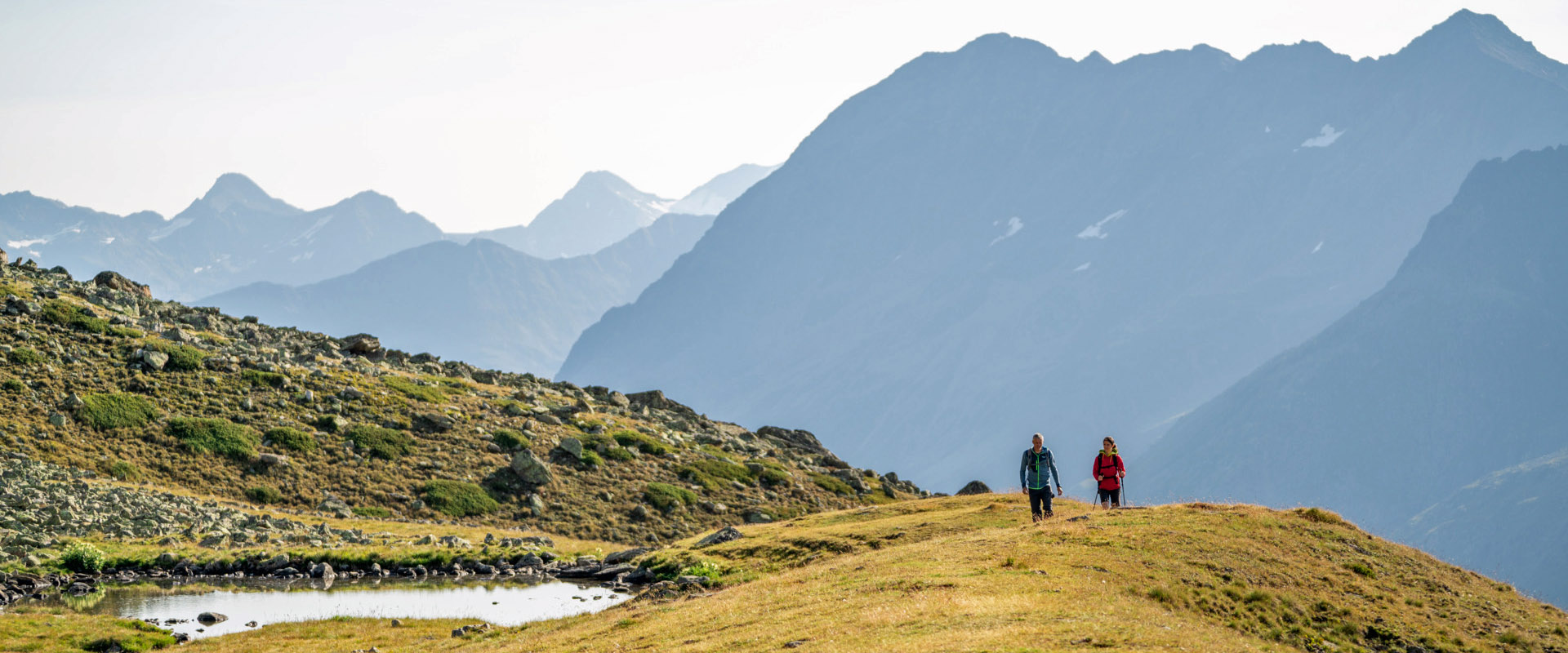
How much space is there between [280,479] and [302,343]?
Result: 121 feet

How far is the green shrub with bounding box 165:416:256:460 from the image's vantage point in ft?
247

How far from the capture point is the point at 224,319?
364 feet

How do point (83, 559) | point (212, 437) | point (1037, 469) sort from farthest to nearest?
point (212, 437) → point (83, 559) → point (1037, 469)

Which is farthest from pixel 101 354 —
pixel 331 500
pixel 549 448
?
pixel 549 448

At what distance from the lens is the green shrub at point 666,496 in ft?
286

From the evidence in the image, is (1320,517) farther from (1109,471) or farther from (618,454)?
(618,454)

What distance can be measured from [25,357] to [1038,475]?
70485 mm

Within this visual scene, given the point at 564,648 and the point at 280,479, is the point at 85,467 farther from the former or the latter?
the point at 564,648

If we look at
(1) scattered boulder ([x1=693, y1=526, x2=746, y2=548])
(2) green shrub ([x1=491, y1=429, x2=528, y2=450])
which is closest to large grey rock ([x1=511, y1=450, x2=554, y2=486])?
(2) green shrub ([x1=491, y1=429, x2=528, y2=450])

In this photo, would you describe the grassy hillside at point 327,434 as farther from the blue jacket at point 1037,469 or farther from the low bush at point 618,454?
the blue jacket at point 1037,469

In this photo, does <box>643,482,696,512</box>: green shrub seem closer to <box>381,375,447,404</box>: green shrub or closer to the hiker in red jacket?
<box>381,375,447,404</box>: green shrub

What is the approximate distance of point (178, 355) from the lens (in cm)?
8594

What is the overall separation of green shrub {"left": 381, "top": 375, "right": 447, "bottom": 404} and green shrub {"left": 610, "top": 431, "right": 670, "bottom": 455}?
51.1 feet

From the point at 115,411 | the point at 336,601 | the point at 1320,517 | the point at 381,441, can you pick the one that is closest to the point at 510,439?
the point at 381,441
